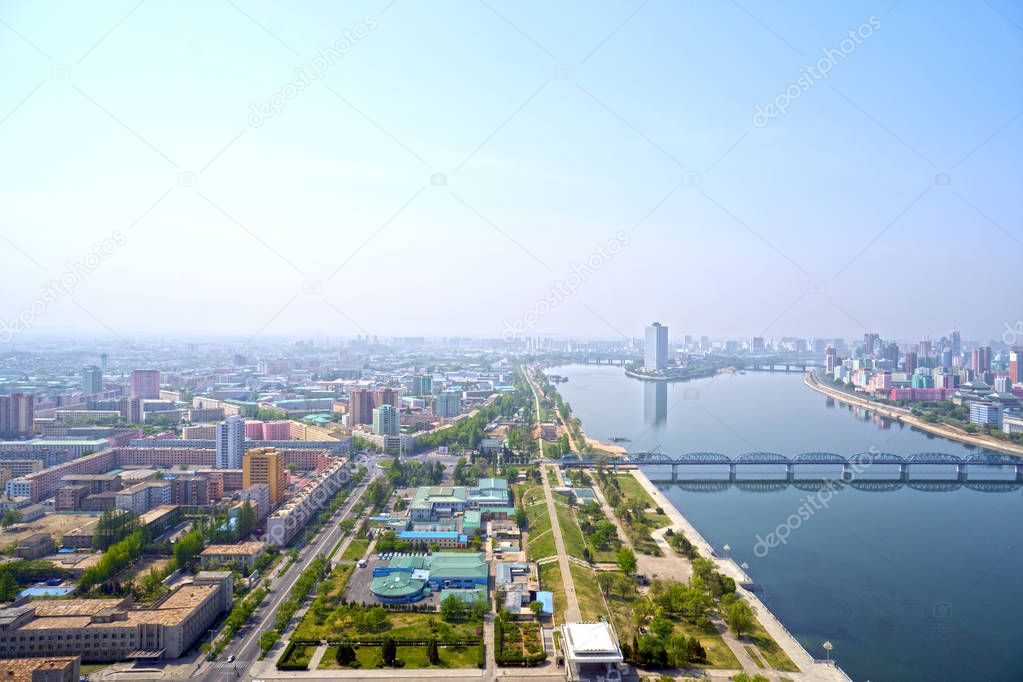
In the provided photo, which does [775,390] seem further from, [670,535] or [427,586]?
[427,586]

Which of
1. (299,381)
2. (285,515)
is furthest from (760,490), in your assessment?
(299,381)

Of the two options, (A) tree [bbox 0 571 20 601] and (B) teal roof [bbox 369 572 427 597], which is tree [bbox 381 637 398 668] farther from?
(A) tree [bbox 0 571 20 601]

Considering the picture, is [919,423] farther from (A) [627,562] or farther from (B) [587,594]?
(B) [587,594]

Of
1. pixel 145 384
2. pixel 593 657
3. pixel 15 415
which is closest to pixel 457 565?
pixel 593 657

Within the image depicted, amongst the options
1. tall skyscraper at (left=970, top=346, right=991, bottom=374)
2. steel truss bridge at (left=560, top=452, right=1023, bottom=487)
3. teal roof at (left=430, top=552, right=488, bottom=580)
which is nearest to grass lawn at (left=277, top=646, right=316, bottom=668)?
teal roof at (left=430, top=552, right=488, bottom=580)

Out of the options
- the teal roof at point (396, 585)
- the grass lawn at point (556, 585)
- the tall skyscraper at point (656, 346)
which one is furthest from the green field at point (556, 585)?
the tall skyscraper at point (656, 346)
